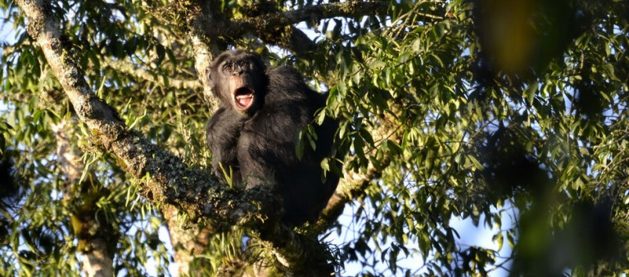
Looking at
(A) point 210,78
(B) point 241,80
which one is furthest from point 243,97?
(A) point 210,78

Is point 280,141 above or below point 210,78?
below

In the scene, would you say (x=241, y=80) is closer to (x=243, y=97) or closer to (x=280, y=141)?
(x=243, y=97)

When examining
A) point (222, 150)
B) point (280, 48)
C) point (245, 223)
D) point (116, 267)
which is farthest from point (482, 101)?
point (116, 267)

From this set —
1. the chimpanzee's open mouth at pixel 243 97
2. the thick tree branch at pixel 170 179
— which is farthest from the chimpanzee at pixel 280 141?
the thick tree branch at pixel 170 179

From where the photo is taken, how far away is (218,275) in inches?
243

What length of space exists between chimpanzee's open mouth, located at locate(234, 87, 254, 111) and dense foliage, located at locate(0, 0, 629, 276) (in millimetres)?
273

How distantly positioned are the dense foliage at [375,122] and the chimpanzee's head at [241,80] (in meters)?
0.15

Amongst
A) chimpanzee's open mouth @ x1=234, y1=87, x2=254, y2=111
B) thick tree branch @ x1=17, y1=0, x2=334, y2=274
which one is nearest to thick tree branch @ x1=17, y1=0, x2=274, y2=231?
thick tree branch @ x1=17, y1=0, x2=334, y2=274

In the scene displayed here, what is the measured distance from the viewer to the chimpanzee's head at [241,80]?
661 centimetres

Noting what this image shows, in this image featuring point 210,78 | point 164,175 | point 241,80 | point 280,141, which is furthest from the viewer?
point 241,80

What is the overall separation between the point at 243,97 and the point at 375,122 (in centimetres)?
111

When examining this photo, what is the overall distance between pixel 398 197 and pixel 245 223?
2005 millimetres

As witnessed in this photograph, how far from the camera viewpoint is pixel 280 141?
638 cm

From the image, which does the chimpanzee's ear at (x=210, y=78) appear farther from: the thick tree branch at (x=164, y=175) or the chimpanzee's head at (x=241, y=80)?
the thick tree branch at (x=164, y=175)
